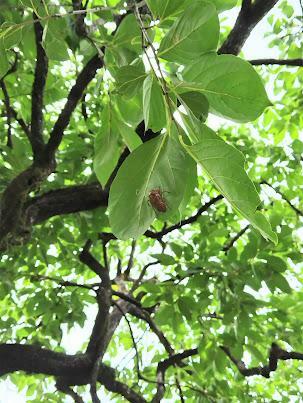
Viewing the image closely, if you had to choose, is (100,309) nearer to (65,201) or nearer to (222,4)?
(65,201)

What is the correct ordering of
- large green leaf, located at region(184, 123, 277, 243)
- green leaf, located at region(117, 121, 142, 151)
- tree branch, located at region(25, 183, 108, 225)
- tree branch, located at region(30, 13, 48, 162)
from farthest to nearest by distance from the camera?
tree branch, located at region(25, 183, 108, 225)
tree branch, located at region(30, 13, 48, 162)
green leaf, located at region(117, 121, 142, 151)
large green leaf, located at region(184, 123, 277, 243)

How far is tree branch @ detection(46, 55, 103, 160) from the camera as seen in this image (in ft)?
4.52

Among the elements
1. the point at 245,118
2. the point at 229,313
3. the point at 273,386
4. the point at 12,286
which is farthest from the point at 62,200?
the point at 273,386

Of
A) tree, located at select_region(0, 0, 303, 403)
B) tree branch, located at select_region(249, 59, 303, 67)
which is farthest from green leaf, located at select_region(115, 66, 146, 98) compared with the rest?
tree branch, located at select_region(249, 59, 303, 67)

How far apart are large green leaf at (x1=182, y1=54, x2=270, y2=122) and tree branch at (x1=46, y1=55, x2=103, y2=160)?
0.82 m

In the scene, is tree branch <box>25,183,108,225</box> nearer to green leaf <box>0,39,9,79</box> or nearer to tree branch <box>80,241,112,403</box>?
tree branch <box>80,241,112,403</box>

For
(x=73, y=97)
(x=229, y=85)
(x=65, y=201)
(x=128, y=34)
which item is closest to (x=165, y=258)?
(x=65, y=201)

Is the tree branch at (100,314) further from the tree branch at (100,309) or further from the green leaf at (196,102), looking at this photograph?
the green leaf at (196,102)

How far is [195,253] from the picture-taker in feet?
6.06

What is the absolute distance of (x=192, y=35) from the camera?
1.66 feet

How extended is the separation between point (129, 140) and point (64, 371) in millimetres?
1700

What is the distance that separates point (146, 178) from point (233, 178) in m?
0.11

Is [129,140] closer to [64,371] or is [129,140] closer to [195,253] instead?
[195,253]

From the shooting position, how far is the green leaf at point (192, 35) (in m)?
0.50
